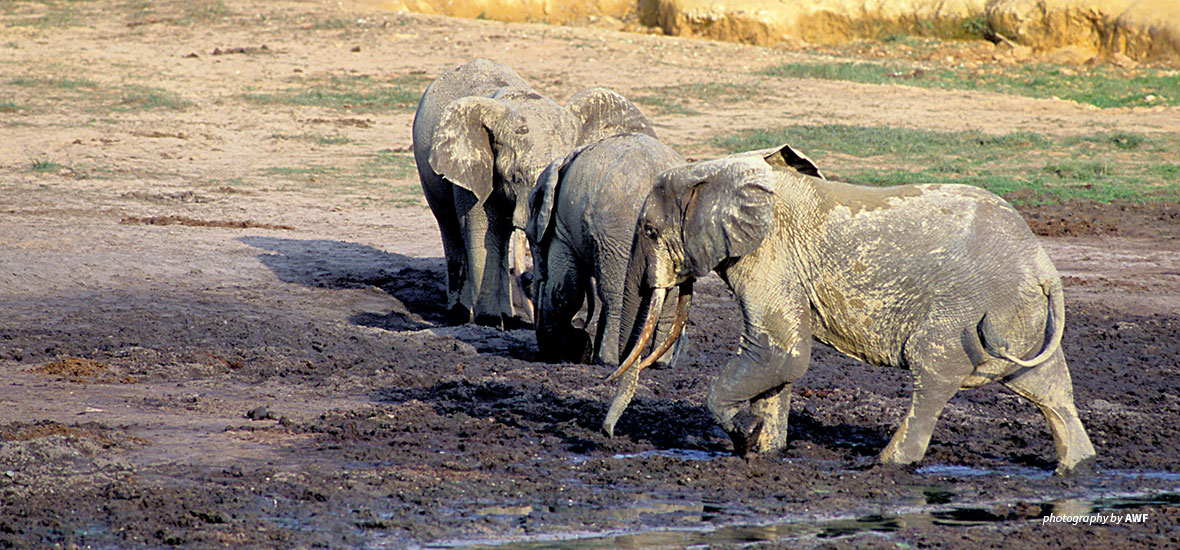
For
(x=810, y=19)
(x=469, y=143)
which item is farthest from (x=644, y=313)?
(x=810, y=19)

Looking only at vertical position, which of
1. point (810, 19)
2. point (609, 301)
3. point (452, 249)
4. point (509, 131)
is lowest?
point (452, 249)

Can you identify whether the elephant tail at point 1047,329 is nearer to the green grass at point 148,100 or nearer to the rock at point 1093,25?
the green grass at point 148,100

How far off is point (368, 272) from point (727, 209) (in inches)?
227

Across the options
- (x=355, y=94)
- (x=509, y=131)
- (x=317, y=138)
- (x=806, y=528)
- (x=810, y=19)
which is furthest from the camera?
(x=810, y=19)

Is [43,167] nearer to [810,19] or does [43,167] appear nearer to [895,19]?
[810,19]

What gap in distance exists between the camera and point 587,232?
7.30m

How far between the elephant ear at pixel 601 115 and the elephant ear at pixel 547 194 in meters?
1.37

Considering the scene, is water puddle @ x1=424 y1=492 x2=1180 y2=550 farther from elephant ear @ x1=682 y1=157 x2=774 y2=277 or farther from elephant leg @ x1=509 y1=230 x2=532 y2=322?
elephant leg @ x1=509 y1=230 x2=532 y2=322

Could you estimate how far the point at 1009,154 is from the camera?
15.8m

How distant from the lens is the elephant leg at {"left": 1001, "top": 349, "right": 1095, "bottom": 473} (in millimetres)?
5562

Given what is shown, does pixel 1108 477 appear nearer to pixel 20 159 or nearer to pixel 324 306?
pixel 324 306

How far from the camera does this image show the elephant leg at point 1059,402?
556 centimetres

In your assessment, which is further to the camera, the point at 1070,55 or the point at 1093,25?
the point at 1093,25

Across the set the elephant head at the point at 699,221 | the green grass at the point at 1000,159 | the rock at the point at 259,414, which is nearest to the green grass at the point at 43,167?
the green grass at the point at 1000,159
